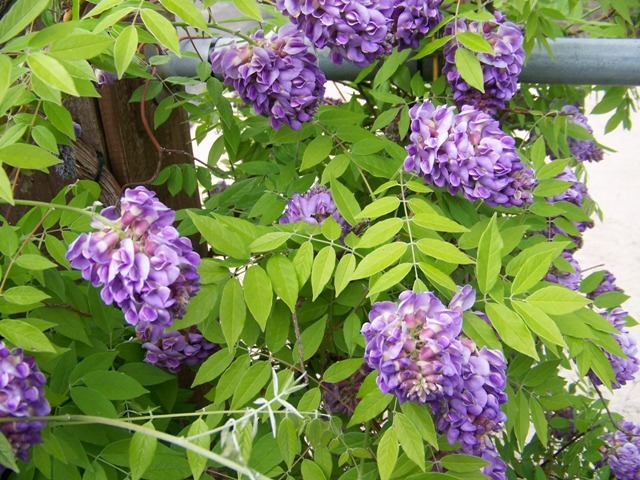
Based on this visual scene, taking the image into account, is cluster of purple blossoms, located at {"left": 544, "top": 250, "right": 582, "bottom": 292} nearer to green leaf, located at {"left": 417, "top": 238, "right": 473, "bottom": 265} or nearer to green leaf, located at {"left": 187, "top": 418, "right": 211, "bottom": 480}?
green leaf, located at {"left": 417, "top": 238, "right": 473, "bottom": 265}

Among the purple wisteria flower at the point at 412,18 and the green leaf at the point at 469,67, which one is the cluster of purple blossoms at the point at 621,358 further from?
the purple wisteria flower at the point at 412,18

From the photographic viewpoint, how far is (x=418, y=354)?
86cm

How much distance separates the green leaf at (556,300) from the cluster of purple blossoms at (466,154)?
167 mm

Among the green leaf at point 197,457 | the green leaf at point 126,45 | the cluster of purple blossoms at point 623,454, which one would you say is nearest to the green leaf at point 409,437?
the green leaf at point 197,457

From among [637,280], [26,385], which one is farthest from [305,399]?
[637,280]

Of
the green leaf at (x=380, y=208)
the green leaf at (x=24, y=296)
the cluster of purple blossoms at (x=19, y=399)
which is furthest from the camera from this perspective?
the green leaf at (x=380, y=208)

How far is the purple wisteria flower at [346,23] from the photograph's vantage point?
1082 millimetres

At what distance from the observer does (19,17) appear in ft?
2.91

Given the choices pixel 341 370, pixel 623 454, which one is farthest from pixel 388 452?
pixel 623 454

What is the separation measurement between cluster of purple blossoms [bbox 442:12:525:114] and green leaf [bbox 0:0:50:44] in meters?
0.61

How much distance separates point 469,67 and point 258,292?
48 cm

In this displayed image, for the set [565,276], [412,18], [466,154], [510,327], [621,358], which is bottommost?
[621,358]

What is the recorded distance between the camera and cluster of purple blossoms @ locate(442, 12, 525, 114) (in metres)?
1.17

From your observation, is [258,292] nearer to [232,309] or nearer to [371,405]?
[232,309]
